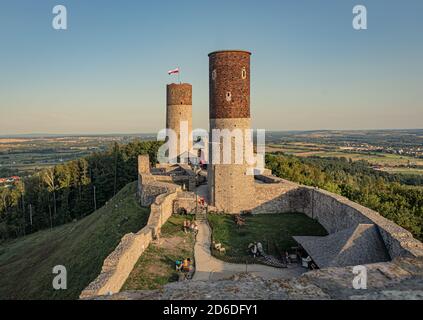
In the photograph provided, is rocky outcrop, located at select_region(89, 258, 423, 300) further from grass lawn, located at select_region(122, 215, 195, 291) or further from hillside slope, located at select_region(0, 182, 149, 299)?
hillside slope, located at select_region(0, 182, 149, 299)

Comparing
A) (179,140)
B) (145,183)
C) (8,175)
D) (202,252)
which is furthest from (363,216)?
(8,175)

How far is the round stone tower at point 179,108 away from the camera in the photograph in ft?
127

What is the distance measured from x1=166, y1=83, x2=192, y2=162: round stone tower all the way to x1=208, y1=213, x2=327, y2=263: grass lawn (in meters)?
18.9

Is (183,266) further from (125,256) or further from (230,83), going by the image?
(230,83)

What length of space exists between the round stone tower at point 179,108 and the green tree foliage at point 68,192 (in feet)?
43.5

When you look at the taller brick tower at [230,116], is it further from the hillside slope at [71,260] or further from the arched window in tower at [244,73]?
the hillside slope at [71,260]

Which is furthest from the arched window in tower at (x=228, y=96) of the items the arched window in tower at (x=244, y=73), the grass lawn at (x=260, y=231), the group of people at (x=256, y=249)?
the group of people at (x=256, y=249)

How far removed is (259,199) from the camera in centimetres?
2325

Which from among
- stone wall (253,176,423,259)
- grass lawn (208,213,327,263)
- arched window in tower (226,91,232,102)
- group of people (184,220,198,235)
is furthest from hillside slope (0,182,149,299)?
arched window in tower (226,91,232,102)

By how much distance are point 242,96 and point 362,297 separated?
17224 mm

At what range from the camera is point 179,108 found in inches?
1532

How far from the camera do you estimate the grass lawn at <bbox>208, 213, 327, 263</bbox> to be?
17.2 m

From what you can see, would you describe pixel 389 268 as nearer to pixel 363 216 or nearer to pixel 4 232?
pixel 363 216

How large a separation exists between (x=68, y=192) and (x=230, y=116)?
38.3m
